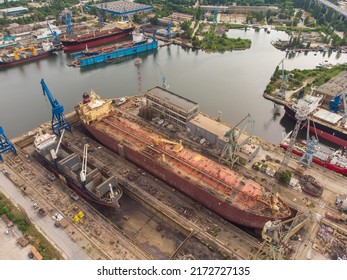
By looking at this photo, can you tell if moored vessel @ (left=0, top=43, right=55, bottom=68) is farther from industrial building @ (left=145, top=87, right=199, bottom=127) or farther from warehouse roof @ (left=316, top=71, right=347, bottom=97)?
warehouse roof @ (left=316, top=71, right=347, bottom=97)

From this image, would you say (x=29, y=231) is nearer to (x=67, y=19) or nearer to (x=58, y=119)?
(x=58, y=119)

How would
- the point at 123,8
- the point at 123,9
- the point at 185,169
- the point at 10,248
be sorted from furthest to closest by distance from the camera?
the point at 123,8 → the point at 123,9 → the point at 185,169 → the point at 10,248

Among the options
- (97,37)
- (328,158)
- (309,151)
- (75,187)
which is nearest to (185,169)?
(75,187)

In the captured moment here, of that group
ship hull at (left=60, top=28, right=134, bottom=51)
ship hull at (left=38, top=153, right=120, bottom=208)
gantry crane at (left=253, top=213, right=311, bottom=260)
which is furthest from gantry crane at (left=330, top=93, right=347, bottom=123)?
ship hull at (left=60, top=28, right=134, bottom=51)

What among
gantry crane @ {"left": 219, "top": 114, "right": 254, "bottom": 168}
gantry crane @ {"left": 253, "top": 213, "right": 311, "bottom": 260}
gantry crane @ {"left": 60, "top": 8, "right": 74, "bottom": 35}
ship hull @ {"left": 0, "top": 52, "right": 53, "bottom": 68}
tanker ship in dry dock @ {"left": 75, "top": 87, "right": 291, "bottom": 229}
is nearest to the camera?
gantry crane @ {"left": 253, "top": 213, "right": 311, "bottom": 260}

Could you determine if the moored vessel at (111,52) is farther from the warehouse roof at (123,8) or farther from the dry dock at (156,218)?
the dry dock at (156,218)

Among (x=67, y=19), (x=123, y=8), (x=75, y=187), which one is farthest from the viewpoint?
(x=123, y=8)
